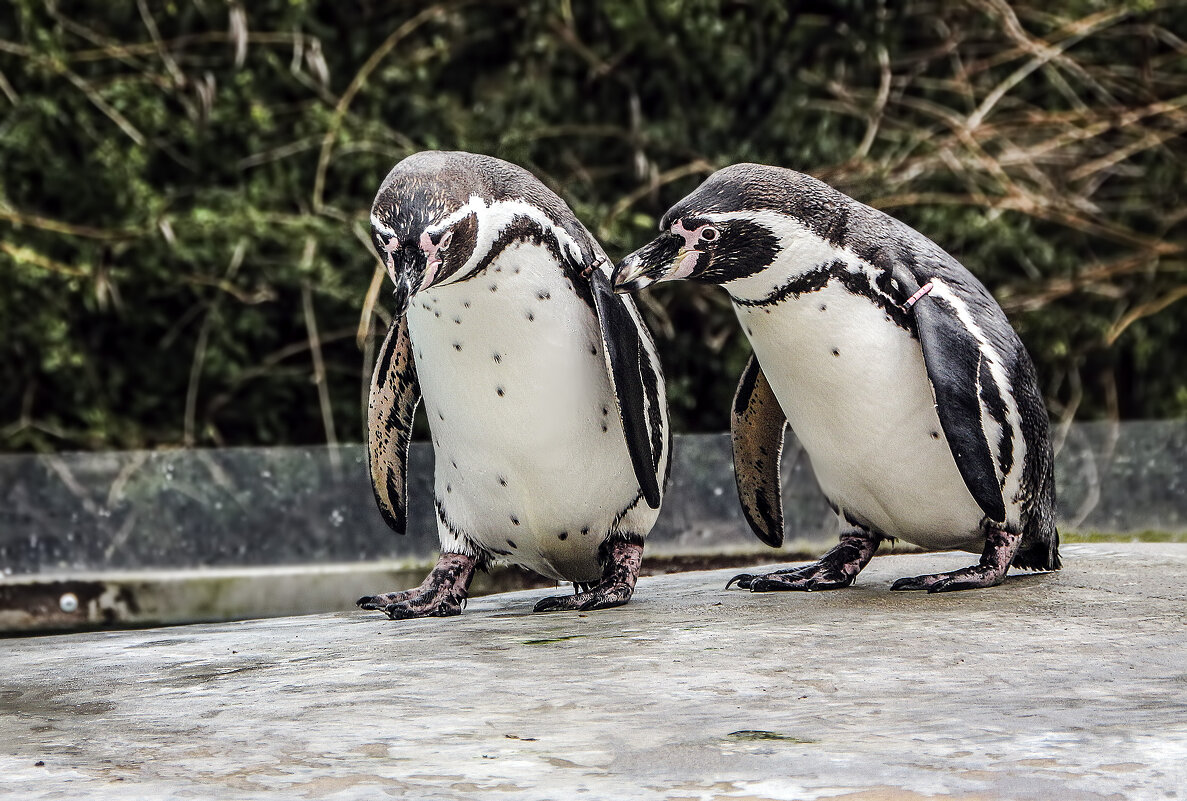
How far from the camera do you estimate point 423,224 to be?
5.24 ft

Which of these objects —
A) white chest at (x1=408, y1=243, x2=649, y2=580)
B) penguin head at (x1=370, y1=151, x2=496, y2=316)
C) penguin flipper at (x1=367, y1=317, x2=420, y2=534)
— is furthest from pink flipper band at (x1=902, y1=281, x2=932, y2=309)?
penguin flipper at (x1=367, y1=317, x2=420, y2=534)

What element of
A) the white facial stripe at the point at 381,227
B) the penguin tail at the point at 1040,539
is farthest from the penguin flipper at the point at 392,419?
the penguin tail at the point at 1040,539

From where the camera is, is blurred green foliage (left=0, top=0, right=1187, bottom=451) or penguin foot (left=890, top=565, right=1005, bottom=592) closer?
penguin foot (left=890, top=565, right=1005, bottom=592)

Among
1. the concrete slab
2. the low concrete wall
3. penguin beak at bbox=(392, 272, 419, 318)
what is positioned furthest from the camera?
the low concrete wall

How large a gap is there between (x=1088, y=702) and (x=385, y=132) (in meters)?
2.71

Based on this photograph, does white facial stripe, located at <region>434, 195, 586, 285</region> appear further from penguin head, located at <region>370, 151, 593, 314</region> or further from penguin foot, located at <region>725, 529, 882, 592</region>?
penguin foot, located at <region>725, 529, 882, 592</region>

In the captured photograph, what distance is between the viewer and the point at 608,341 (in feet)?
5.86

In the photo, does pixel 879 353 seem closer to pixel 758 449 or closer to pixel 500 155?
pixel 758 449

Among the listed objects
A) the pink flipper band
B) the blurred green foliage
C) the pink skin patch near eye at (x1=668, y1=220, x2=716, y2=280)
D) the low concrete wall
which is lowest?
the low concrete wall

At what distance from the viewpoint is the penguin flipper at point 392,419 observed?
79.4 inches

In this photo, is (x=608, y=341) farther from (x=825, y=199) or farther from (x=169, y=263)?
(x=169, y=263)

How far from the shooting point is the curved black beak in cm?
173

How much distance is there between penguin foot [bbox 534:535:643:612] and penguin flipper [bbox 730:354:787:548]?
230 mm

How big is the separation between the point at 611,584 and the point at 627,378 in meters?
0.28
